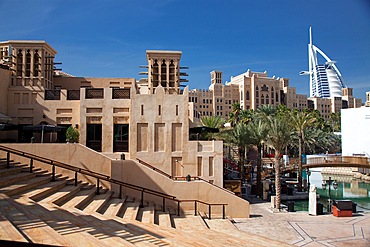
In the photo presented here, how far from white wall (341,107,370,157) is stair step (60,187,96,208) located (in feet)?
151

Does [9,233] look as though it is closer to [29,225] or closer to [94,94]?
[29,225]

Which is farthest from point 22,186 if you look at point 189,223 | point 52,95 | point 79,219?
point 52,95

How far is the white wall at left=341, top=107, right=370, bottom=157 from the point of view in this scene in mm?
43406

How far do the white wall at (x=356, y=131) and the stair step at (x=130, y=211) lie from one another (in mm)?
43935

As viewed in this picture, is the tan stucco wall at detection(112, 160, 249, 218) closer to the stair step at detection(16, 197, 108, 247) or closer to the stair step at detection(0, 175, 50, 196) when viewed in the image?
the stair step at detection(0, 175, 50, 196)

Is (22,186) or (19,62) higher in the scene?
(19,62)

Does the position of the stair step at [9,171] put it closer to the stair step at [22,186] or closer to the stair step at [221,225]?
the stair step at [22,186]

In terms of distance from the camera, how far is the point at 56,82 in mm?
27656

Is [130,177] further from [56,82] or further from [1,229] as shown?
[56,82]

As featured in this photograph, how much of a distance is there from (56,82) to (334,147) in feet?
267

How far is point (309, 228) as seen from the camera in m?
15.1

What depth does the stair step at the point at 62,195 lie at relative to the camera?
31.9 ft

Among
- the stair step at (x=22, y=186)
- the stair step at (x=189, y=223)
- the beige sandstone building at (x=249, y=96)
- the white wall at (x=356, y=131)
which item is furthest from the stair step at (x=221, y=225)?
the beige sandstone building at (x=249, y=96)

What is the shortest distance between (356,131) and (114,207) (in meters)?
47.4
